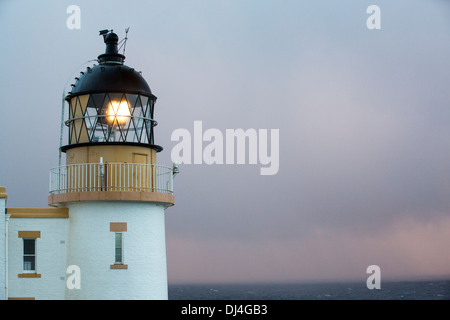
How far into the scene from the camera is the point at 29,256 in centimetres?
2452

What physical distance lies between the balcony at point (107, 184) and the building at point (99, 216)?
0.03 meters

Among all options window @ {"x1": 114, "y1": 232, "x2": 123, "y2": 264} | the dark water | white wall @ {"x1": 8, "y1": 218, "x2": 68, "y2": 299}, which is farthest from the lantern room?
the dark water

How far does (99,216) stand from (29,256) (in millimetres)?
2781

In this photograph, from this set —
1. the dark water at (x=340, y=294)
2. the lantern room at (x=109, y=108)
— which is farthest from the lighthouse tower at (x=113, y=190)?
the dark water at (x=340, y=294)

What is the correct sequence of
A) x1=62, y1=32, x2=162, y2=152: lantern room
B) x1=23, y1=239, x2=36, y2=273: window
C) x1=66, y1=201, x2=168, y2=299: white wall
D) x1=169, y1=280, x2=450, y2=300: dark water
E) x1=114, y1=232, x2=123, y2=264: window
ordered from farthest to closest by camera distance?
x1=169, y1=280, x2=450, y2=300: dark water < x1=62, y1=32, x2=162, y2=152: lantern room < x1=23, y1=239, x2=36, y2=273: window < x1=114, y1=232, x2=123, y2=264: window < x1=66, y1=201, x2=168, y2=299: white wall

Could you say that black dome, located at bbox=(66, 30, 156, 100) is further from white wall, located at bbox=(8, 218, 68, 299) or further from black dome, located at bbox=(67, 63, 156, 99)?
white wall, located at bbox=(8, 218, 68, 299)

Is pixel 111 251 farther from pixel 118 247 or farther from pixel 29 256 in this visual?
pixel 29 256

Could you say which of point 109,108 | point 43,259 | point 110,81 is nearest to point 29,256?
point 43,259

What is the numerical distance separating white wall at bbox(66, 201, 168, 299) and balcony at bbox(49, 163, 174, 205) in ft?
1.19

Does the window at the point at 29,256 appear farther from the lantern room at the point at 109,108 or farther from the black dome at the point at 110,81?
the black dome at the point at 110,81

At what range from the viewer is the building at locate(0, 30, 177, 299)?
2411 cm

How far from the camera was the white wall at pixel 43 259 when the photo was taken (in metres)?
24.3
